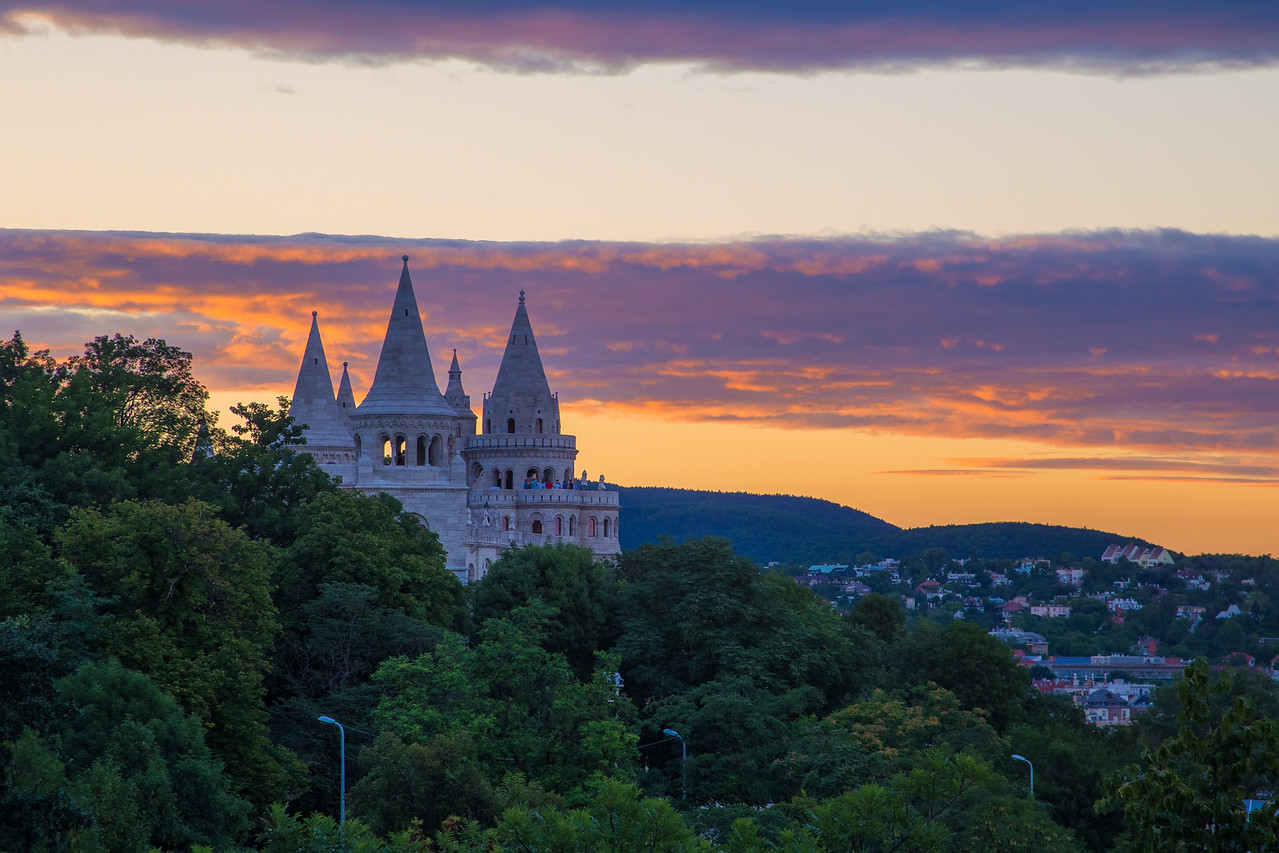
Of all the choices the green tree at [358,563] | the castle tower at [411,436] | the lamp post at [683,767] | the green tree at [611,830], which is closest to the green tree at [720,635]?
the lamp post at [683,767]

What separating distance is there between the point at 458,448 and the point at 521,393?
11.6m

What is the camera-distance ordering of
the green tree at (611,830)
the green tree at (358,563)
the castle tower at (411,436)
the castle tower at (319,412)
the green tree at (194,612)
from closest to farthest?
the green tree at (611,830), the green tree at (194,612), the green tree at (358,563), the castle tower at (411,436), the castle tower at (319,412)

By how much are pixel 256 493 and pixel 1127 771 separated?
3815 centimetres

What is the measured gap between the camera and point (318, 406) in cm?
8769

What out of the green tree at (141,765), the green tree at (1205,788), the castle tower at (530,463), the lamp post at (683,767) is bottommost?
the lamp post at (683,767)

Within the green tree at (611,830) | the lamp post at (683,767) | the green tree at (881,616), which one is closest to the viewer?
the green tree at (611,830)

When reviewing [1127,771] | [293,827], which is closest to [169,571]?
[293,827]

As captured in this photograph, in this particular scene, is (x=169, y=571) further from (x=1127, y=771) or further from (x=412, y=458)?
(x=412, y=458)

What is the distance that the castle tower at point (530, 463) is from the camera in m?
97.7

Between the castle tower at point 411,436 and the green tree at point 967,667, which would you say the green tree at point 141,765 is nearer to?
the green tree at point 967,667

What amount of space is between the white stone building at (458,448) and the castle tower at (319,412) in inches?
2.8

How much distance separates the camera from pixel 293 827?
91.7 feet

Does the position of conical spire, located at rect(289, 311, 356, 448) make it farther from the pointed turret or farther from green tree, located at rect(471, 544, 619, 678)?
green tree, located at rect(471, 544, 619, 678)

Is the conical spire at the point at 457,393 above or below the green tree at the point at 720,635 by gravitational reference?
above
